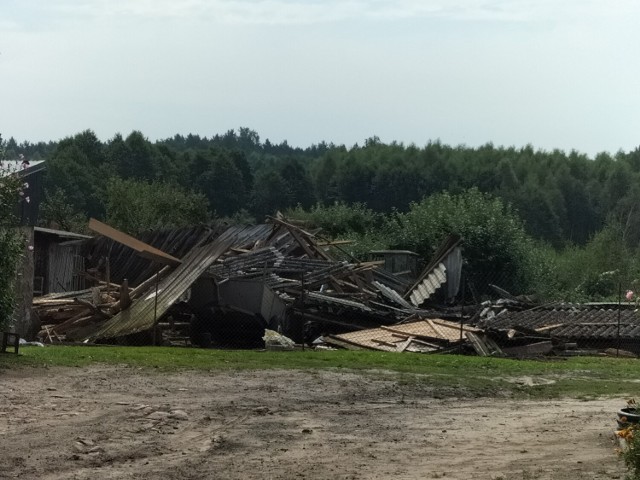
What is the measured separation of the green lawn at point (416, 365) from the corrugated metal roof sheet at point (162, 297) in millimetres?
2949

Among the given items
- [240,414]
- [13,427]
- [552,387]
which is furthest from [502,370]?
[13,427]

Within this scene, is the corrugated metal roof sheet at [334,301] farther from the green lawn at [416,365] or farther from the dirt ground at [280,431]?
the dirt ground at [280,431]

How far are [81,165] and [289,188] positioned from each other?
20351mm

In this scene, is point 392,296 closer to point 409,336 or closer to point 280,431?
point 409,336

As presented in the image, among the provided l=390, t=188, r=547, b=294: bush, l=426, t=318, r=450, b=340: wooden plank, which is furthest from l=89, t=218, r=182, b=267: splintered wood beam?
l=390, t=188, r=547, b=294: bush

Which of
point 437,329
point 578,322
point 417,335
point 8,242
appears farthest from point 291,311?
point 8,242

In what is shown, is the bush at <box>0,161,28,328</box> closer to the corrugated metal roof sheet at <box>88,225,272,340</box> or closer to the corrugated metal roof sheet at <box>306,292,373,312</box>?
the corrugated metal roof sheet at <box>88,225,272,340</box>

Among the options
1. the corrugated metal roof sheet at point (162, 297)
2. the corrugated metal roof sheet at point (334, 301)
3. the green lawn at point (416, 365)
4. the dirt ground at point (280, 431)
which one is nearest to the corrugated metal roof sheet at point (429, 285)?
the corrugated metal roof sheet at point (334, 301)

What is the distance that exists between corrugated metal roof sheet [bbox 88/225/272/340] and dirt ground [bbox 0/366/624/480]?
10254 mm

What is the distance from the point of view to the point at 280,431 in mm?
14797

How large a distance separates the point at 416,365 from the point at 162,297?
9.59m

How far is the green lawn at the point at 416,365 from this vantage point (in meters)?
21.5

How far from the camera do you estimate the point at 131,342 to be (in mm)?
30844

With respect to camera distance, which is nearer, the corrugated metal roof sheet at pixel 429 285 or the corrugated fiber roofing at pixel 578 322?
the corrugated fiber roofing at pixel 578 322
